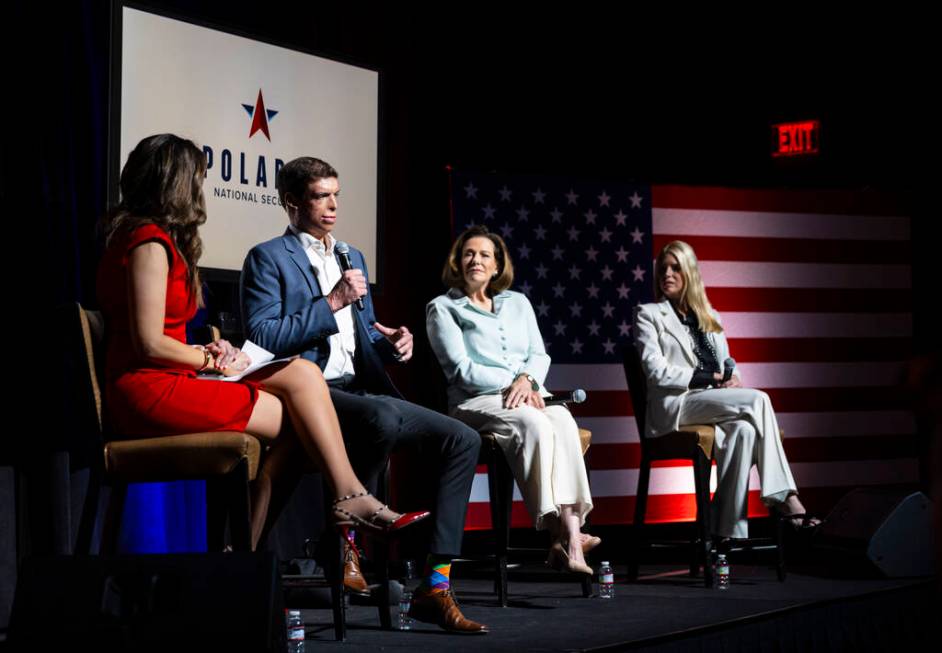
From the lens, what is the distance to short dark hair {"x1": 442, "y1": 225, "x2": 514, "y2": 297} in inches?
169

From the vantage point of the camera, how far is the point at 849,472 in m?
6.05

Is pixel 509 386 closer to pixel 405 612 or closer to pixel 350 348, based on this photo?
pixel 350 348

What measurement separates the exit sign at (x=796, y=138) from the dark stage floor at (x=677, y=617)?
341 centimetres

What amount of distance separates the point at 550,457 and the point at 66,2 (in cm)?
218

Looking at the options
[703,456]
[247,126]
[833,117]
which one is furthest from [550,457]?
[833,117]

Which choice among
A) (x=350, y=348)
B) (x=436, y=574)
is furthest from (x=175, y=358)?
(x=436, y=574)

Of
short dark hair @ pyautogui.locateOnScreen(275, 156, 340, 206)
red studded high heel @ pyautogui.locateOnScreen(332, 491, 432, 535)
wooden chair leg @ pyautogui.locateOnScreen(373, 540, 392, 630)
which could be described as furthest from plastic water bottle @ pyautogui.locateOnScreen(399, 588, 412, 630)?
short dark hair @ pyautogui.locateOnScreen(275, 156, 340, 206)

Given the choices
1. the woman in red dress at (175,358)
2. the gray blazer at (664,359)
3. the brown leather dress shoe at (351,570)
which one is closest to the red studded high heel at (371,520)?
the woman in red dress at (175,358)

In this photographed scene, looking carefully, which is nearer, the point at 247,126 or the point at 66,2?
the point at 66,2

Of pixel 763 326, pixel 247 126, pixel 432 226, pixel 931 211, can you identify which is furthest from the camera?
pixel 931 211

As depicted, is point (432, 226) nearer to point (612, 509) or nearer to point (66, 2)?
point (612, 509)

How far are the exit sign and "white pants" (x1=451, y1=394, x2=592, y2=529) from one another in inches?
155

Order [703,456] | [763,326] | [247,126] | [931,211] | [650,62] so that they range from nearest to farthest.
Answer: [247,126] < [703,456] < [763,326] < [931,211] < [650,62]

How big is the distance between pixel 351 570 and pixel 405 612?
50 cm
